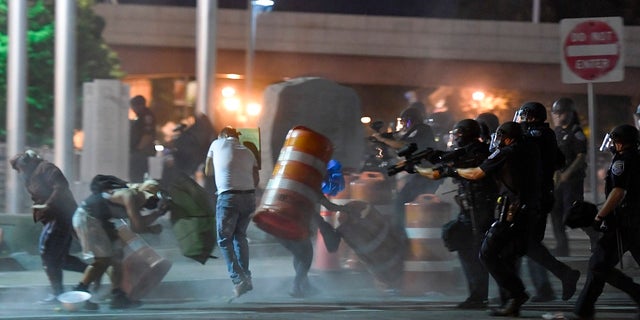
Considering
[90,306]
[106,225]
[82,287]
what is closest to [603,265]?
[106,225]

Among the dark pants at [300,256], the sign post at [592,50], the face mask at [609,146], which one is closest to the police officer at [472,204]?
the face mask at [609,146]

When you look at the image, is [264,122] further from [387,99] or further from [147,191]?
[387,99]

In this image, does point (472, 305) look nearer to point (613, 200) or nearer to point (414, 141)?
point (613, 200)

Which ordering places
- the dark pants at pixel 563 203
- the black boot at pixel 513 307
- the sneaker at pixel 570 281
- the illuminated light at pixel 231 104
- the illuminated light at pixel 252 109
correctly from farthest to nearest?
the illuminated light at pixel 231 104 → the illuminated light at pixel 252 109 → the dark pants at pixel 563 203 → the sneaker at pixel 570 281 → the black boot at pixel 513 307

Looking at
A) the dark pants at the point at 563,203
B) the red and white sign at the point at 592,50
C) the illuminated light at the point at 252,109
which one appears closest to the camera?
the red and white sign at the point at 592,50

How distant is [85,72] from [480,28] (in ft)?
50.0

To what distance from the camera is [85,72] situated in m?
27.7

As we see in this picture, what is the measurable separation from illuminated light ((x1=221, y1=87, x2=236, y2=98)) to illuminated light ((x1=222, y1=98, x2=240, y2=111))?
15 centimetres

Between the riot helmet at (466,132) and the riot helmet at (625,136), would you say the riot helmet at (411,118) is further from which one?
the riot helmet at (625,136)

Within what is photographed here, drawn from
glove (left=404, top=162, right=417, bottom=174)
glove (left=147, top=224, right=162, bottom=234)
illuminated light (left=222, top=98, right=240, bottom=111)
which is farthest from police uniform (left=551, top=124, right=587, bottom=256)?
illuminated light (left=222, top=98, right=240, bottom=111)

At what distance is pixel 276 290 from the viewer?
10.6 metres

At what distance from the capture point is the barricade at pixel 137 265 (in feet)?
31.7

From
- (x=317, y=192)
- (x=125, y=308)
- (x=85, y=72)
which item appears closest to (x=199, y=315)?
(x=125, y=308)

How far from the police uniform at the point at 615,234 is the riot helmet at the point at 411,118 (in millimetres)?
3012
